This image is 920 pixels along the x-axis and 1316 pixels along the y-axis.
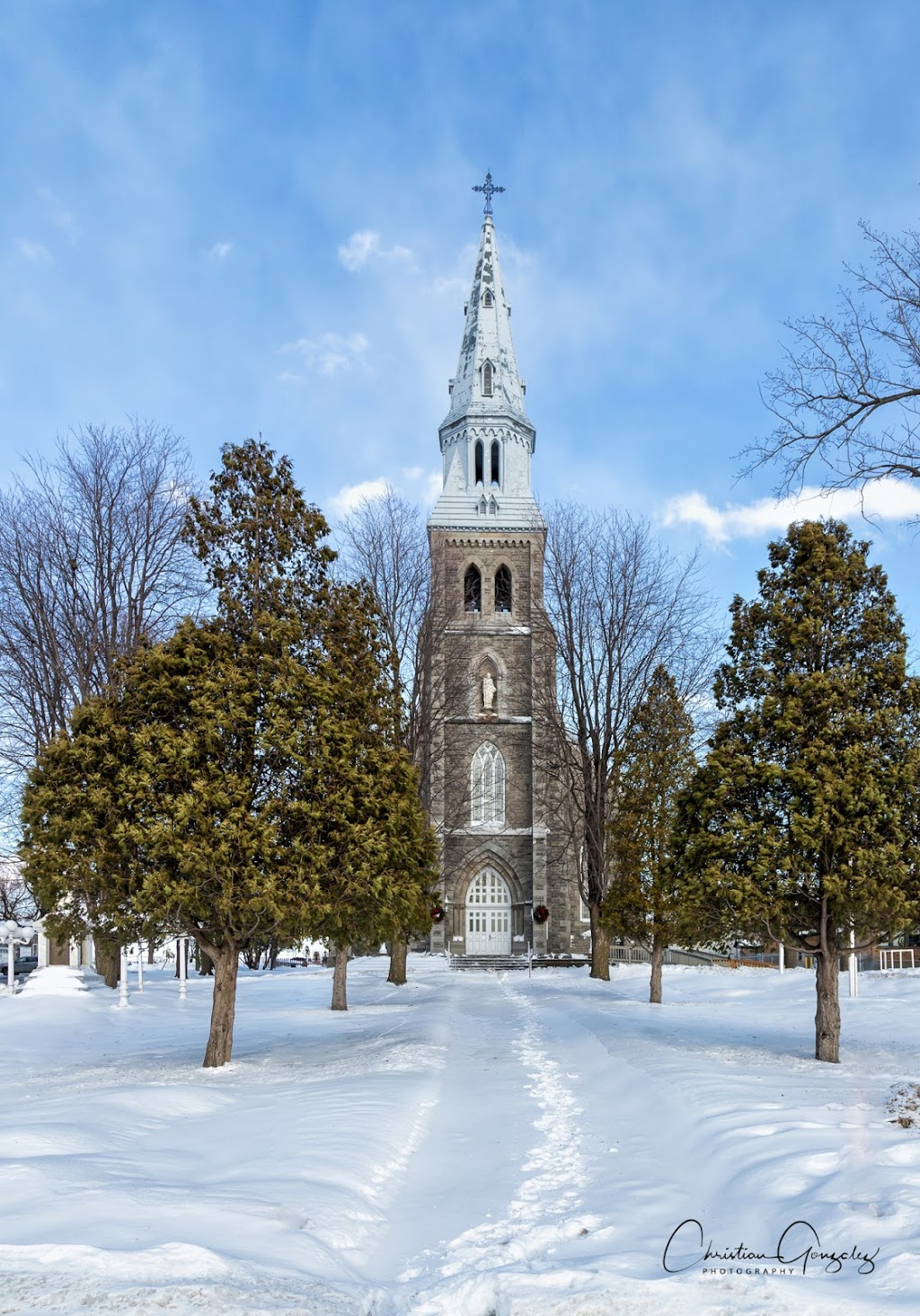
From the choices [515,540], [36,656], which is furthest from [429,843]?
[515,540]

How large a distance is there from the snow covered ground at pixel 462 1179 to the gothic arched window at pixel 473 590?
3394 centimetres

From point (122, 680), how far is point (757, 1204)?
399 inches

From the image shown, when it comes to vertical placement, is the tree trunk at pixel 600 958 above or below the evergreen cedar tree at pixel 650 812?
below

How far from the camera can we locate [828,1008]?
12977 millimetres

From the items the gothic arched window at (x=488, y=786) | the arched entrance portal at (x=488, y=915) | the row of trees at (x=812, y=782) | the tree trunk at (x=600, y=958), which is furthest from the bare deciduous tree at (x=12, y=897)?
the row of trees at (x=812, y=782)

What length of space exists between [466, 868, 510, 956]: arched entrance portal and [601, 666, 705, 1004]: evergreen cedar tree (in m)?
20.0

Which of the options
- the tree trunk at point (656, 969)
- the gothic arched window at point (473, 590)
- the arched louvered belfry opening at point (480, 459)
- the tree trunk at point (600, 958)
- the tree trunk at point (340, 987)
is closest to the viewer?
the tree trunk at point (340, 987)

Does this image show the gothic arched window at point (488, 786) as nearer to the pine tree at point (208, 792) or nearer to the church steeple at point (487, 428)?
the church steeple at point (487, 428)

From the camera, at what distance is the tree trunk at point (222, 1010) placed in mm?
12602

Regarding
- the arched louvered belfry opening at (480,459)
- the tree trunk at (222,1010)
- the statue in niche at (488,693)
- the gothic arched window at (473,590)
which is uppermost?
the arched louvered belfry opening at (480,459)

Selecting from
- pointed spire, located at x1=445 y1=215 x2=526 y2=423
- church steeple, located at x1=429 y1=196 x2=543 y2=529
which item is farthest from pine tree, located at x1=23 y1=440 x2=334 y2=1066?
pointed spire, located at x1=445 y1=215 x2=526 y2=423

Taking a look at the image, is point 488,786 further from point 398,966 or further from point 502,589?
point 398,966

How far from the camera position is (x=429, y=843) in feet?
51.5

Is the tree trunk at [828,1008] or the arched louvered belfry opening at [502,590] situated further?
the arched louvered belfry opening at [502,590]
